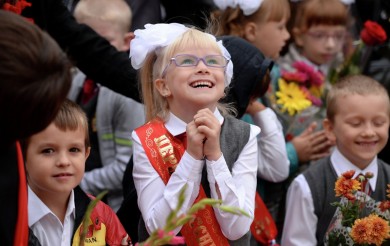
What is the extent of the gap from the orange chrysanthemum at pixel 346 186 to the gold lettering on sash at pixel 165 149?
72 cm

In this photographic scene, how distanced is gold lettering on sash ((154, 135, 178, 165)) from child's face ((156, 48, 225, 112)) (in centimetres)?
15

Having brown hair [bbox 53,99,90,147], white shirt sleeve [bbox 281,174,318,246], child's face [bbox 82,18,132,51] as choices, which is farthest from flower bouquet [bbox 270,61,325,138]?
brown hair [bbox 53,99,90,147]

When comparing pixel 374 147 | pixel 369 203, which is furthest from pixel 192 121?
pixel 374 147

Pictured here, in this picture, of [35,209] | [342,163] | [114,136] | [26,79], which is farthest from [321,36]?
[26,79]

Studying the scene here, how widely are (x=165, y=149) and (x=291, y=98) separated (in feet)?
6.08

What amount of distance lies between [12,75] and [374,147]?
2.58 metres

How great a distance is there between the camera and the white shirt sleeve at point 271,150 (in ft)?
15.3

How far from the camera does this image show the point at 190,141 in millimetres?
3232

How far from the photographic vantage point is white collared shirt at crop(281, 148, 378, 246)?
427 centimetres

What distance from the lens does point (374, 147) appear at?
4418 mm

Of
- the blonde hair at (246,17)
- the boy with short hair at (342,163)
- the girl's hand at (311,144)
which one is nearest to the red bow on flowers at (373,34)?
the blonde hair at (246,17)

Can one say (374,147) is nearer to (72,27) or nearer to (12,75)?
(72,27)

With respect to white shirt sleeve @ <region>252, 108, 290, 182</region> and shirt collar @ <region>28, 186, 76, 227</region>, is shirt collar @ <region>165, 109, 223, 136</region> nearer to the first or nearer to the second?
shirt collar @ <region>28, 186, 76, 227</region>

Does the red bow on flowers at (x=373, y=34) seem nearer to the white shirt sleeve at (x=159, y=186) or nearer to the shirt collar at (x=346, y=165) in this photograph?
the shirt collar at (x=346, y=165)
